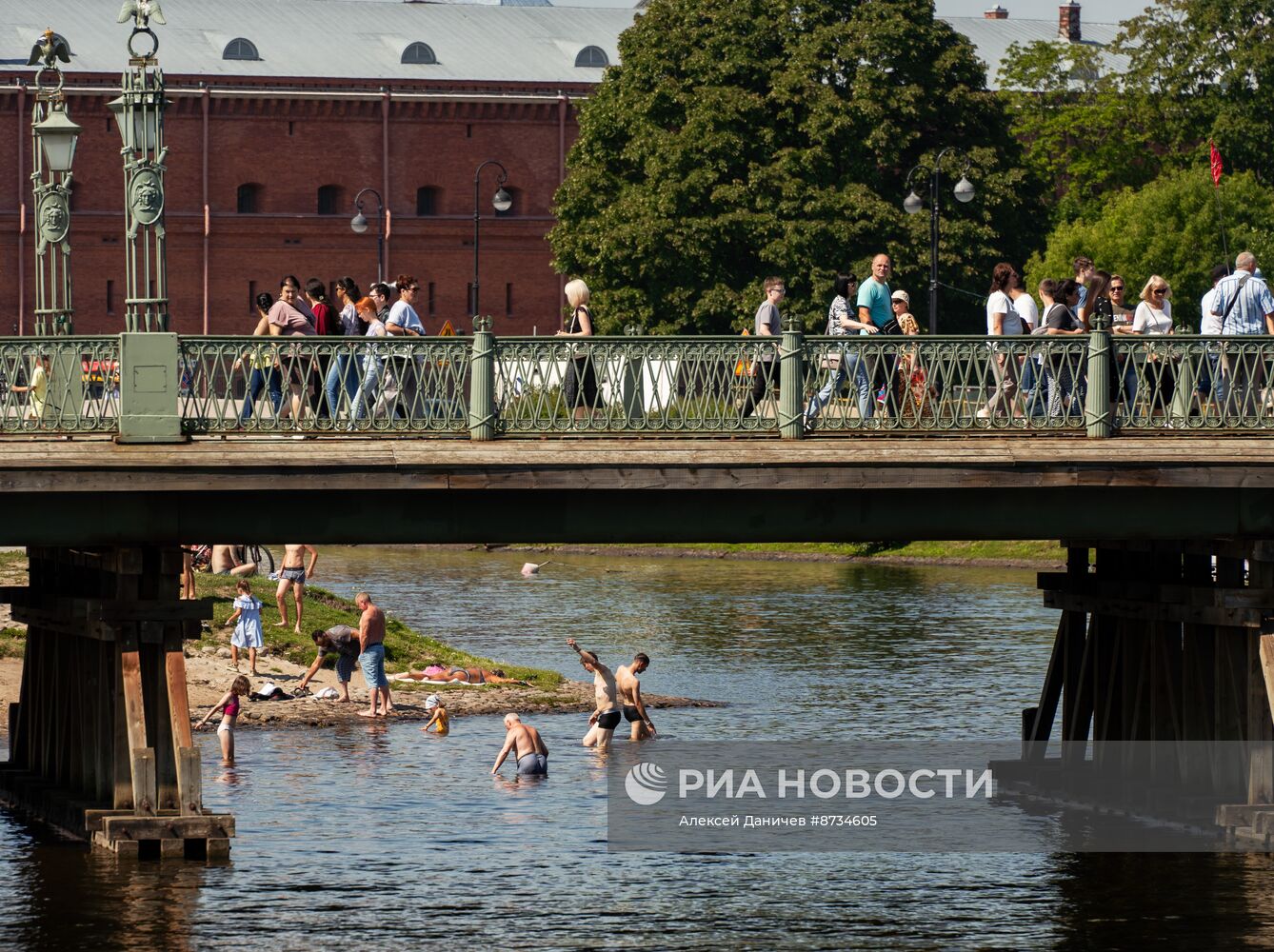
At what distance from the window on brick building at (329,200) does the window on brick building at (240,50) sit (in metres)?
5.66

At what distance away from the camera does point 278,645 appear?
34.7m

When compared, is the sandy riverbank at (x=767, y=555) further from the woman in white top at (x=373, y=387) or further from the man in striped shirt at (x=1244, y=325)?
the woman in white top at (x=373, y=387)

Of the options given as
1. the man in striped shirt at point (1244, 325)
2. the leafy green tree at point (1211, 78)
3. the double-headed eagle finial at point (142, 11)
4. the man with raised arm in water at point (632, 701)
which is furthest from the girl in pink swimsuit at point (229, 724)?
the leafy green tree at point (1211, 78)

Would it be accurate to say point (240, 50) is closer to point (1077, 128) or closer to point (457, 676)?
point (1077, 128)

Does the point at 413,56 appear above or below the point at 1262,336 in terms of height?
above

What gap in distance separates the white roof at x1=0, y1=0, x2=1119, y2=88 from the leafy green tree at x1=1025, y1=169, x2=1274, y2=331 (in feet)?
66.0

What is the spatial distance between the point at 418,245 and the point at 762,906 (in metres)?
72.2

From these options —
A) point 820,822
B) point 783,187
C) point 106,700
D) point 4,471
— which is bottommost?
point 820,822

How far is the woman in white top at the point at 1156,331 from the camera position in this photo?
19953mm

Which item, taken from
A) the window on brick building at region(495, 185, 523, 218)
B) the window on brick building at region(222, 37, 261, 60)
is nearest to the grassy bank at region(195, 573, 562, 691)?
the window on brick building at region(495, 185, 523, 218)

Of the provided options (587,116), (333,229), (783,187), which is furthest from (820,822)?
(333,229)

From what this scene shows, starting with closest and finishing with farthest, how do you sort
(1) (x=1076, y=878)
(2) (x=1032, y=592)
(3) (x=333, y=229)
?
(1) (x=1076, y=878) → (2) (x=1032, y=592) → (3) (x=333, y=229)

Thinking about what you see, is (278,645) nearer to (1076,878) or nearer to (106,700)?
(106,700)

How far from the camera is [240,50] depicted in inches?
3622
